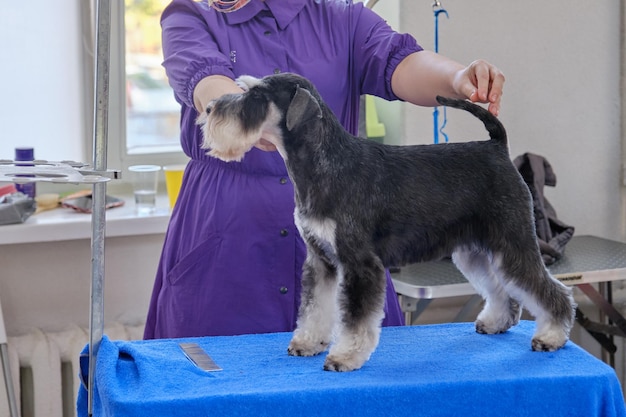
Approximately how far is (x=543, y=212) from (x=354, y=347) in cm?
136

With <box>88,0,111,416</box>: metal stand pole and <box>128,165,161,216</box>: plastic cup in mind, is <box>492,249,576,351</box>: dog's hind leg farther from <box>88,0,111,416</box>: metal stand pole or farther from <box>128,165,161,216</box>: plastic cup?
<box>128,165,161,216</box>: plastic cup

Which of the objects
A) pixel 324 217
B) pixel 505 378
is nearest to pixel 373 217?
pixel 324 217

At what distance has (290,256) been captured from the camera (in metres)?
1.59

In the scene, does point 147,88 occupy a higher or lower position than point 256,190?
higher

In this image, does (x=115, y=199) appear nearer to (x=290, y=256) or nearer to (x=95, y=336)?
(x=290, y=256)

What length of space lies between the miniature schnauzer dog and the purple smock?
281mm

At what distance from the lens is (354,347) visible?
1212mm

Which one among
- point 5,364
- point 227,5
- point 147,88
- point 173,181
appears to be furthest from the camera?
point 147,88

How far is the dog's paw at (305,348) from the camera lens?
1299mm

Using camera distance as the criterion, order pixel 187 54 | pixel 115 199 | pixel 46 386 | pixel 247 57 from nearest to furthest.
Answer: pixel 187 54, pixel 247 57, pixel 46 386, pixel 115 199

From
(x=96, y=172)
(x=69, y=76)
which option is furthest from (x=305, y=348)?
(x=69, y=76)

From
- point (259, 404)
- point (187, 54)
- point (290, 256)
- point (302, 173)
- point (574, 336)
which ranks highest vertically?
point (187, 54)

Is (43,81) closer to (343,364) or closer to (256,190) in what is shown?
(256,190)

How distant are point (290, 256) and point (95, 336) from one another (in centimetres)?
45
